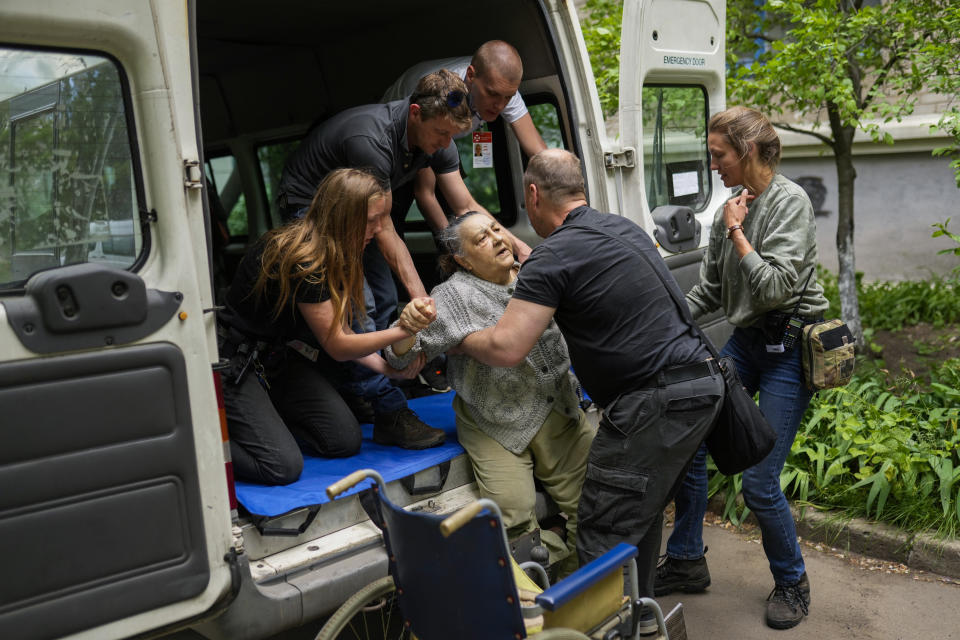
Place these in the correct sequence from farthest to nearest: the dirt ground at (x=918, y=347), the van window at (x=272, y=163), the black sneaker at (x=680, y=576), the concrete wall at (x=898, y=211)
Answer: the concrete wall at (x=898, y=211)
the van window at (x=272, y=163)
the dirt ground at (x=918, y=347)
the black sneaker at (x=680, y=576)

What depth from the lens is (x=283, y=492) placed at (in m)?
3.15

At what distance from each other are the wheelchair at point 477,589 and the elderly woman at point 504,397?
0.64m

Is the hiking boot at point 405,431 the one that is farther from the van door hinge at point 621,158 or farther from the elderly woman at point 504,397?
the van door hinge at point 621,158

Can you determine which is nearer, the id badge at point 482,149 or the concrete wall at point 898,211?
the id badge at point 482,149

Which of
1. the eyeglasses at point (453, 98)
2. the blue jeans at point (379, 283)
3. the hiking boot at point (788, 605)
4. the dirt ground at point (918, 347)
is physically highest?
the eyeglasses at point (453, 98)

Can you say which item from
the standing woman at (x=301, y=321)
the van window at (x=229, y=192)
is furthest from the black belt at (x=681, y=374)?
the van window at (x=229, y=192)

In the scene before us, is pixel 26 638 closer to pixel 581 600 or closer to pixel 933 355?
pixel 581 600

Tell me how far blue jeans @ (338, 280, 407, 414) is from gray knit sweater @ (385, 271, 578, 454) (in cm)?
42

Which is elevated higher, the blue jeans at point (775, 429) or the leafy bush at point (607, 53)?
the leafy bush at point (607, 53)

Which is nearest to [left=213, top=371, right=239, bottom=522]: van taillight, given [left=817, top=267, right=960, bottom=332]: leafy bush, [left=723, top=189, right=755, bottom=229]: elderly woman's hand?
[left=723, top=189, right=755, bottom=229]: elderly woman's hand

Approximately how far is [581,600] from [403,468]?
1.06m

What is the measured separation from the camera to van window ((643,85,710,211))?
444 centimetres

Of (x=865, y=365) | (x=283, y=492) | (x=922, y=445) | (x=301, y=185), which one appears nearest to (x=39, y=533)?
(x=283, y=492)

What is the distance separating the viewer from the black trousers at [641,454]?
288 cm
